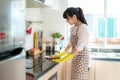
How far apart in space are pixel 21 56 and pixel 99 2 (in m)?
2.46

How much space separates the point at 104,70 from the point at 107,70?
41 millimetres

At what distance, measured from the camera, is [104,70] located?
9.22 feet

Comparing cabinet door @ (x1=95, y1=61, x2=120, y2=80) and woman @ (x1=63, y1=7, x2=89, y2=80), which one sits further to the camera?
cabinet door @ (x1=95, y1=61, x2=120, y2=80)

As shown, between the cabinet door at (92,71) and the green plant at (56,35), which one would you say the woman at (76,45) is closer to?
the cabinet door at (92,71)

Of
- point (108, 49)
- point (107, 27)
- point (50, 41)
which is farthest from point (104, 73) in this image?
point (50, 41)

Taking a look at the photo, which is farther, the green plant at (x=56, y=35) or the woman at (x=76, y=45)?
the green plant at (x=56, y=35)

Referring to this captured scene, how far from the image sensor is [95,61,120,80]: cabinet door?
2773 mm

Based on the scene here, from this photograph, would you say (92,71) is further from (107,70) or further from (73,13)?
(73,13)

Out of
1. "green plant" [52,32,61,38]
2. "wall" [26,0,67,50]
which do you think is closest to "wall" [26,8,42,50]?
"wall" [26,0,67,50]

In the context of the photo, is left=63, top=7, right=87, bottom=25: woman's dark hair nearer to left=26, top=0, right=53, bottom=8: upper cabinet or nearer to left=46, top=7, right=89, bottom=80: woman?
left=46, top=7, right=89, bottom=80: woman

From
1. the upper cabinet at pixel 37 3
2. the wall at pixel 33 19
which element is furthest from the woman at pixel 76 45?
the wall at pixel 33 19

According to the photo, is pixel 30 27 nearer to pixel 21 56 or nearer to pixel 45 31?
pixel 45 31

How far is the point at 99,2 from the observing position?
316 cm

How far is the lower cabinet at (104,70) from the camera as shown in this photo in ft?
9.11
